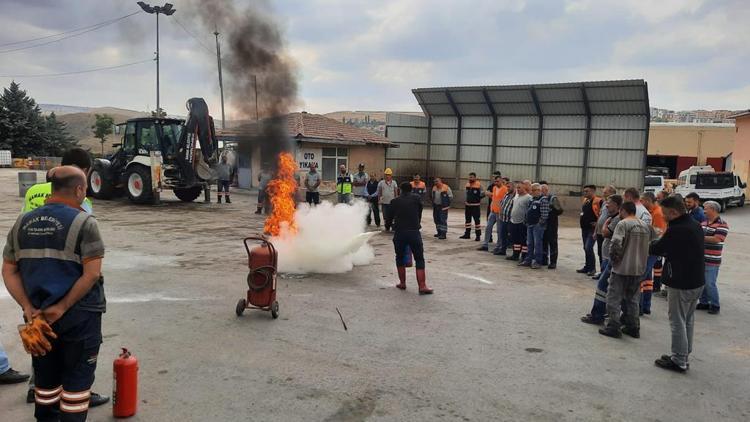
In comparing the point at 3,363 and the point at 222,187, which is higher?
the point at 222,187

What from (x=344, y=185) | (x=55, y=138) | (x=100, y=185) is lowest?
(x=100, y=185)

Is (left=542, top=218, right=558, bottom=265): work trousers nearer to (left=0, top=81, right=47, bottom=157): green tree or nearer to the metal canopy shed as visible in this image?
the metal canopy shed

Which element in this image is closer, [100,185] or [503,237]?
[503,237]

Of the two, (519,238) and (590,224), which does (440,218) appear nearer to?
(519,238)

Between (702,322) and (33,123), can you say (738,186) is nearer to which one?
(702,322)

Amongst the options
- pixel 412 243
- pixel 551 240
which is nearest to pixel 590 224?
pixel 551 240

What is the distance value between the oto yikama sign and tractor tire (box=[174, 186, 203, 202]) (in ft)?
19.1

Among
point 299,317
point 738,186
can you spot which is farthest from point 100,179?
point 738,186

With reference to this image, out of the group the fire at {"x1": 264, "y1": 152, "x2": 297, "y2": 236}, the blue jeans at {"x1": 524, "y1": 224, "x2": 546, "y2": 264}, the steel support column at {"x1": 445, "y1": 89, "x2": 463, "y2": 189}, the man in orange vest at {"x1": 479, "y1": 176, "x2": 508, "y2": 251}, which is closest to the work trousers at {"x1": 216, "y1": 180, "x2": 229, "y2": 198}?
the fire at {"x1": 264, "y1": 152, "x2": 297, "y2": 236}

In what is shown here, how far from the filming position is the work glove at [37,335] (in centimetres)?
296

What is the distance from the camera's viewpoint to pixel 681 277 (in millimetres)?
5027

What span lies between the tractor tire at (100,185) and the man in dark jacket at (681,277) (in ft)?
58.9

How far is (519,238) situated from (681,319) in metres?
5.45

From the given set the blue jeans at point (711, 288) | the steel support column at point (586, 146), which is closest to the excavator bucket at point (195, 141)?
the blue jeans at point (711, 288)
